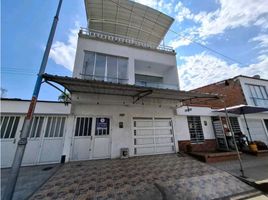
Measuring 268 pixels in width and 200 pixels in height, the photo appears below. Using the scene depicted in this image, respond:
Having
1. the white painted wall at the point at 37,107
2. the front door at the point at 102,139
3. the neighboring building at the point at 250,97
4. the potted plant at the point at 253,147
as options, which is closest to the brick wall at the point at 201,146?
the potted plant at the point at 253,147

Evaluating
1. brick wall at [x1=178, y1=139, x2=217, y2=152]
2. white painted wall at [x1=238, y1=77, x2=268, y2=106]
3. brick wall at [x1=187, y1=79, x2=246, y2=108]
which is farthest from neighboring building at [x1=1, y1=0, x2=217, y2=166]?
white painted wall at [x1=238, y1=77, x2=268, y2=106]

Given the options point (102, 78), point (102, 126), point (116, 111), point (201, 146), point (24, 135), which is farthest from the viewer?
point (201, 146)

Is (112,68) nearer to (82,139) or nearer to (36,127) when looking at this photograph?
(82,139)

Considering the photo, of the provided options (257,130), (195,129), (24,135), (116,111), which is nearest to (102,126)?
(116,111)

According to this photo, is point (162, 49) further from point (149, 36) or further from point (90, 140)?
point (90, 140)

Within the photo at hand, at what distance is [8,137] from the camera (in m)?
5.86

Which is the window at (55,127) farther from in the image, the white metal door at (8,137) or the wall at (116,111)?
the white metal door at (8,137)

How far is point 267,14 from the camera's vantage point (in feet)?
19.6

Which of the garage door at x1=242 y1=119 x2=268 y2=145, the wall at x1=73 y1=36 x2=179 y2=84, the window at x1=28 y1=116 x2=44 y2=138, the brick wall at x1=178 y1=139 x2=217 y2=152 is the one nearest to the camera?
the window at x1=28 y1=116 x2=44 y2=138

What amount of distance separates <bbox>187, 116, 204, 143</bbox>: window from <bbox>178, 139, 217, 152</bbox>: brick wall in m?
0.34

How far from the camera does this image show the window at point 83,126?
21.9ft

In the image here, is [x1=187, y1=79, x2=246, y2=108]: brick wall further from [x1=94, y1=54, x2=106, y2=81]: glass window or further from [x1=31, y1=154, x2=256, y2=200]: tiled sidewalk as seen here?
[x1=94, y1=54, x2=106, y2=81]: glass window

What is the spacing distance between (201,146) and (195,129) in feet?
3.98

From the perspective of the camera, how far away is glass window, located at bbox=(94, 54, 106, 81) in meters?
7.25
